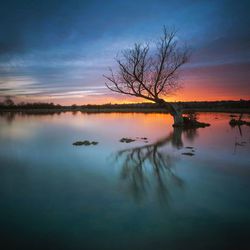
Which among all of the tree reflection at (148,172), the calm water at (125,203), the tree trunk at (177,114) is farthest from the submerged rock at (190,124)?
the calm water at (125,203)

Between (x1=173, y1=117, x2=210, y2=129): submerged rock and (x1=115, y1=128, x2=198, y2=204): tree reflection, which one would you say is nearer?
(x1=115, y1=128, x2=198, y2=204): tree reflection

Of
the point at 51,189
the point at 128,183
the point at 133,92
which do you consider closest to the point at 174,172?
the point at 128,183

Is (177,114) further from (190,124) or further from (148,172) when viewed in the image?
(148,172)

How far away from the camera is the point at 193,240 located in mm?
3162

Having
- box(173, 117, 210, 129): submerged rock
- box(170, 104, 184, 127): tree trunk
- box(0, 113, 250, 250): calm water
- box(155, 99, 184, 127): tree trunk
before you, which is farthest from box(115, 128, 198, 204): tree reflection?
box(173, 117, 210, 129): submerged rock

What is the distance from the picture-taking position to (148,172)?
6.36 metres

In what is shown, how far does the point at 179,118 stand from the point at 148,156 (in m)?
12.5

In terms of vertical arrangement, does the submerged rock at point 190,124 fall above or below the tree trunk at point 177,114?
below

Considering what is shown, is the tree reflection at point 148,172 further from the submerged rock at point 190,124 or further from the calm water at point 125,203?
the submerged rock at point 190,124

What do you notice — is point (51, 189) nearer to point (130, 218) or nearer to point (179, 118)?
point (130, 218)

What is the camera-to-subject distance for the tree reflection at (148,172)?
4.95 metres

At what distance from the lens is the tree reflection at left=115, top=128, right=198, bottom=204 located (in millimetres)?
4949

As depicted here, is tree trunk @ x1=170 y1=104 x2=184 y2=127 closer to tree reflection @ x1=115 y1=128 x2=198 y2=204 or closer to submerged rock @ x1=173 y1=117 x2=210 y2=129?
submerged rock @ x1=173 y1=117 x2=210 y2=129

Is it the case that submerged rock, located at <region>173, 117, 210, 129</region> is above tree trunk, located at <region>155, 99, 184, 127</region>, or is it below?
below
